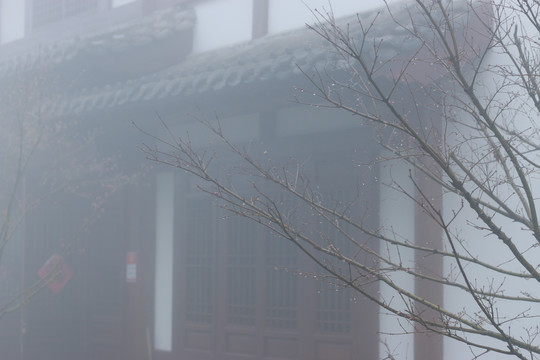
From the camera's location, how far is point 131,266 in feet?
32.5

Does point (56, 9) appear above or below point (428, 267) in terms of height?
above

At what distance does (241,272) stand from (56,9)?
6.21 metres

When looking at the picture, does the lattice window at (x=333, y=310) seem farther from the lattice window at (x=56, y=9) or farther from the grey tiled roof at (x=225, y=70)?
the lattice window at (x=56, y=9)

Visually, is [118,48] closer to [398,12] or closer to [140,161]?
[140,161]

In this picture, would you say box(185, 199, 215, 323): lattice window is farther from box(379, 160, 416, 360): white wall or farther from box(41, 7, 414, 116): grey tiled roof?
box(379, 160, 416, 360): white wall

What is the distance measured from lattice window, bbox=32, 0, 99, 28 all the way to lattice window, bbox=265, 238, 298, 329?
217 inches

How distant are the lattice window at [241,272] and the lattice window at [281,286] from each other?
232mm

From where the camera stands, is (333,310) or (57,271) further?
(57,271)

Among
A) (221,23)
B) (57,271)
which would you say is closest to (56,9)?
(221,23)

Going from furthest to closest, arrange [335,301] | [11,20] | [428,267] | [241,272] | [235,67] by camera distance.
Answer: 1. [11,20]
2. [241,272]
3. [335,301]
4. [235,67]
5. [428,267]

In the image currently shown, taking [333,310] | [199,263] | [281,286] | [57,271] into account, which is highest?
[199,263]

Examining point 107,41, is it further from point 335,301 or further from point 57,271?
point 335,301

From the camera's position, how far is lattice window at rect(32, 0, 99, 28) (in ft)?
40.2

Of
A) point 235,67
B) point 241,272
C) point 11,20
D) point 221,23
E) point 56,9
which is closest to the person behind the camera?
point 235,67
